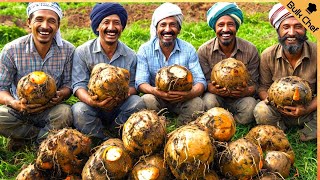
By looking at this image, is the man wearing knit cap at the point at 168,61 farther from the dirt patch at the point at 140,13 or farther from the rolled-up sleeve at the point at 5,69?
the dirt patch at the point at 140,13

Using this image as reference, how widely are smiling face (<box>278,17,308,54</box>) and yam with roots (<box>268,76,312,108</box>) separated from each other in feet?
1.97

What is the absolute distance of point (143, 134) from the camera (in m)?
3.58

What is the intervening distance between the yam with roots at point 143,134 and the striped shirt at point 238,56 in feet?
6.35

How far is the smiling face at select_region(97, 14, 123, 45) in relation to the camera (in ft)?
16.3

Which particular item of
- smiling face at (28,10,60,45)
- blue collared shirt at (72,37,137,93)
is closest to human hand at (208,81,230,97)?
blue collared shirt at (72,37,137,93)

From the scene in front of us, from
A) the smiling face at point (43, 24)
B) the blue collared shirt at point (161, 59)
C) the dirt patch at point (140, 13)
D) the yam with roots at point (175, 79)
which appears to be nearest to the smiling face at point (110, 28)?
the blue collared shirt at point (161, 59)

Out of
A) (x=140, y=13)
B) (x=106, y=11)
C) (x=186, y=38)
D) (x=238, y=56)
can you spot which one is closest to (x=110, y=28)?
(x=106, y=11)

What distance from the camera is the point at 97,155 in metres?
3.67

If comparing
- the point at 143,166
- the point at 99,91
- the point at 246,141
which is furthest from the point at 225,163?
the point at 99,91

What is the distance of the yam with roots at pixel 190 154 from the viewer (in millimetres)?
3373

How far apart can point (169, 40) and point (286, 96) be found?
1556 millimetres

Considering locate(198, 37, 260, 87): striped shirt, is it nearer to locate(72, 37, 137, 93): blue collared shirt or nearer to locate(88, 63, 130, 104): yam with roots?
locate(72, 37, 137, 93): blue collared shirt

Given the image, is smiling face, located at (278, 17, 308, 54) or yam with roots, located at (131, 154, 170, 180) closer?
yam with roots, located at (131, 154, 170, 180)

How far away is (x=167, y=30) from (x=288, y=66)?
A: 62.7 inches
